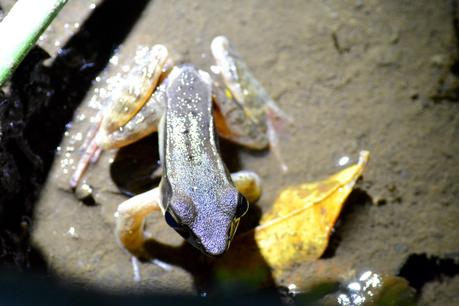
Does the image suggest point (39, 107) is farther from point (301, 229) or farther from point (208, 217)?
point (301, 229)

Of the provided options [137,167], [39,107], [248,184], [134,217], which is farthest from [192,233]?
[39,107]

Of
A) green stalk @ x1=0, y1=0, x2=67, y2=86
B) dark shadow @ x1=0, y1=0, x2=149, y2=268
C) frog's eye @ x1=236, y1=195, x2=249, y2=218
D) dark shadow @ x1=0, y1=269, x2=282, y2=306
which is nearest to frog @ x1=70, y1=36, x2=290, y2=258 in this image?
frog's eye @ x1=236, y1=195, x2=249, y2=218

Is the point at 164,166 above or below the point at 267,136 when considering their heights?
above

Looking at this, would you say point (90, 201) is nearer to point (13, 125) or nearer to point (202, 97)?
point (13, 125)

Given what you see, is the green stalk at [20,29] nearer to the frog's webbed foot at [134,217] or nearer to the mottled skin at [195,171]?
the mottled skin at [195,171]

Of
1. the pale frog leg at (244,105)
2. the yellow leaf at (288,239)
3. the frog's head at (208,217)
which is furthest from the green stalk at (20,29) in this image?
the yellow leaf at (288,239)

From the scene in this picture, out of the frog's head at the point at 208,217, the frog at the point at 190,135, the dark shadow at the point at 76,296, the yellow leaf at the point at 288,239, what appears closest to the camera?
the dark shadow at the point at 76,296

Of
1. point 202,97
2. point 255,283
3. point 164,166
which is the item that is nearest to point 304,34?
point 202,97
